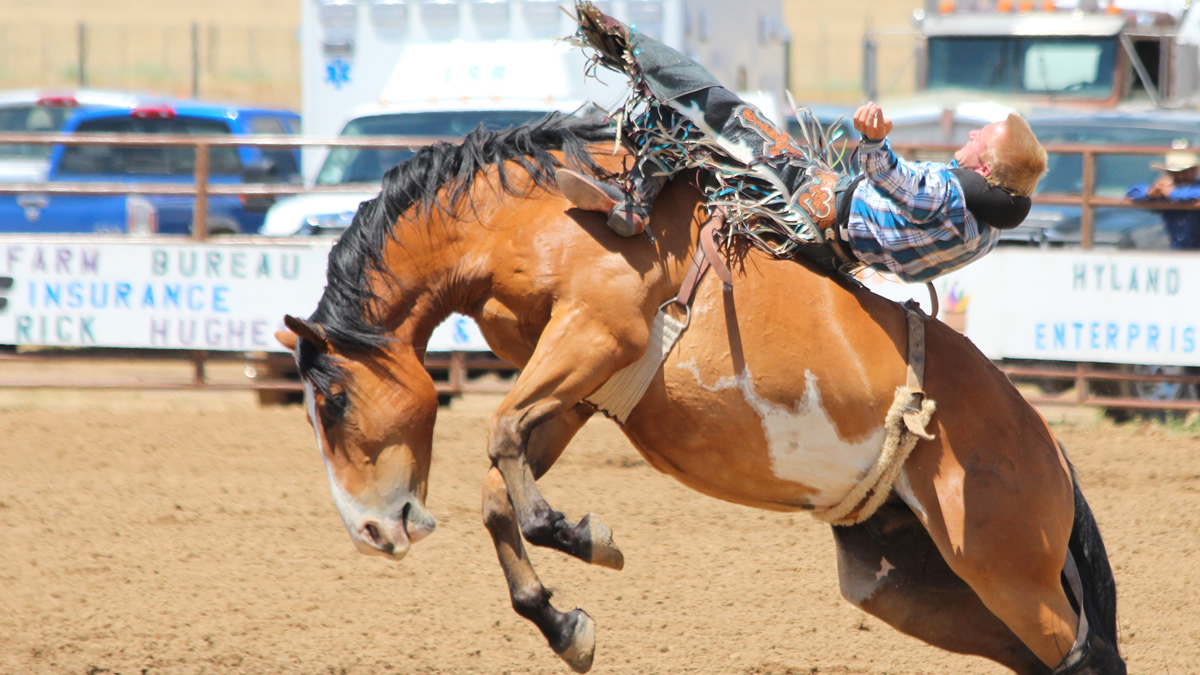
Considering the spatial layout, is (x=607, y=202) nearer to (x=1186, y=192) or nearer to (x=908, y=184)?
(x=908, y=184)

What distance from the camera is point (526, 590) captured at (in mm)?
3270

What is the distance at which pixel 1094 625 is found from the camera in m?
3.63

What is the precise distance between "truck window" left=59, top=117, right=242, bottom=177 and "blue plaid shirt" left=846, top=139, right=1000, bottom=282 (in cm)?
894

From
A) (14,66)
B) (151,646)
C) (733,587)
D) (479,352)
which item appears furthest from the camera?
(14,66)

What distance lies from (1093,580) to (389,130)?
650 cm

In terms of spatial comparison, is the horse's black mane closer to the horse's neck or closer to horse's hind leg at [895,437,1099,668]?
the horse's neck

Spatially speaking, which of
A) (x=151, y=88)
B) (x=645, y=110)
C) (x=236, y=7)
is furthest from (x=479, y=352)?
(x=236, y=7)

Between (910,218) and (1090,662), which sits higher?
(910,218)

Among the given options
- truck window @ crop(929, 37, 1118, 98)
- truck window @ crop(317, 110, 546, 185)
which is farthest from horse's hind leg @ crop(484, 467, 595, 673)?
truck window @ crop(929, 37, 1118, 98)

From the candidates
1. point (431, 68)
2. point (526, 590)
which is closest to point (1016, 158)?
point (526, 590)

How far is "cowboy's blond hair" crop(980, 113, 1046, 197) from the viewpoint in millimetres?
3113

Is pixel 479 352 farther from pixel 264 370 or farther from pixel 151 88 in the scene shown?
pixel 151 88

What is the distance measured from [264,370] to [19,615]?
Result: 4.20 meters

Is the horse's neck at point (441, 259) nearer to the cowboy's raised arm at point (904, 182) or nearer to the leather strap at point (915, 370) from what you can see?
the cowboy's raised arm at point (904, 182)
